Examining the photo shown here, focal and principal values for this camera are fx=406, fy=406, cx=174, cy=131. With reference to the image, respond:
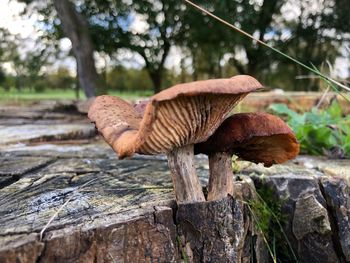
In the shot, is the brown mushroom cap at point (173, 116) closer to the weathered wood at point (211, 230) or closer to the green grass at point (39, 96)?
the weathered wood at point (211, 230)

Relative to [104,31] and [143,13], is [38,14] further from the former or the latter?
[143,13]

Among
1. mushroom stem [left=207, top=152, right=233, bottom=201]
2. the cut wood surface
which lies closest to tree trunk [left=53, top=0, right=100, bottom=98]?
the cut wood surface

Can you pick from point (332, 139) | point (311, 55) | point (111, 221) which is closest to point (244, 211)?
point (111, 221)

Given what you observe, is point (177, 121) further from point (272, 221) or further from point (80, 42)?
point (80, 42)

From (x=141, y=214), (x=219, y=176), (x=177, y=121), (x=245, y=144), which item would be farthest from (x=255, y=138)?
(x=141, y=214)

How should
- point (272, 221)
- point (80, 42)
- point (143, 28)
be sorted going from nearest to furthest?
point (272, 221)
point (80, 42)
point (143, 28)

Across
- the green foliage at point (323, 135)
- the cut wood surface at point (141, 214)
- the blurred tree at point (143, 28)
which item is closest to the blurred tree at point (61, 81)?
the blurred tree at point (143, 28)
